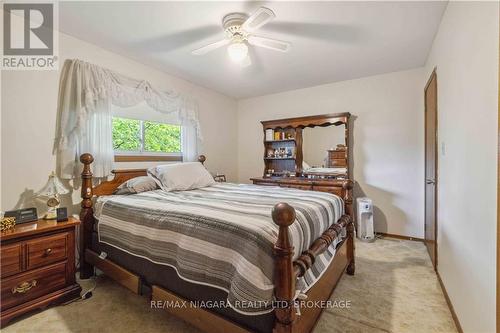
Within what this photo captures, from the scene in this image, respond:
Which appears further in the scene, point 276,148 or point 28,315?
point 276,148

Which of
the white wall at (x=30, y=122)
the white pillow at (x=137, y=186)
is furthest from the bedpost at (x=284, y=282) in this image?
the white wall at (x=30, y=122)

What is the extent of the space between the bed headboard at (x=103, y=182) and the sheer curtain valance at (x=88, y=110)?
0.40 ft

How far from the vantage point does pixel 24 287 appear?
1.68 m

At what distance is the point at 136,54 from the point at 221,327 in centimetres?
293

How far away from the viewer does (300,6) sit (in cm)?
191

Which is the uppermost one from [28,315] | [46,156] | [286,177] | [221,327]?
[46,156]

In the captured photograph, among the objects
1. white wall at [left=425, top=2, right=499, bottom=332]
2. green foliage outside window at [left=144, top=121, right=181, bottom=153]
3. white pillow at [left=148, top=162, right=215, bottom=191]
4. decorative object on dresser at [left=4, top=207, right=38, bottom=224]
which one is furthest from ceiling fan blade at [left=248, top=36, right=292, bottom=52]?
decorative object on dresser at [left=4, top=207, right=38, bottom=224]

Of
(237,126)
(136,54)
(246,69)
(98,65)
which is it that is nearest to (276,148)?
(237,126)

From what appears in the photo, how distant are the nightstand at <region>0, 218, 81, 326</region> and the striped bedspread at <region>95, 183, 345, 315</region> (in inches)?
11.2

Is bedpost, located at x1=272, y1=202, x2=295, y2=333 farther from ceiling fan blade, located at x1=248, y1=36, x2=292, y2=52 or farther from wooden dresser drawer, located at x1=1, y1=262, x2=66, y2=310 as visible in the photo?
wooden dresser drawer, located at x1=1, y1=262, x2=66, y2=310

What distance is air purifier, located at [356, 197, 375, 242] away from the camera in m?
3.32

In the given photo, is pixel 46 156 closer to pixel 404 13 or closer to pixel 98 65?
pixel 98 65

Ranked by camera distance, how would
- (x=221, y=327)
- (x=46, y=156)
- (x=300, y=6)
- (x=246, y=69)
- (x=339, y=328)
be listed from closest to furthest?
(x=221, y=327) → (x=339, y=328) → (x=300, y=6) → (x=46, y=156) → (x=246, y=69)

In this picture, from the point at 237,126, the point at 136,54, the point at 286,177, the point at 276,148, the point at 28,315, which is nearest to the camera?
the point at 28,315
